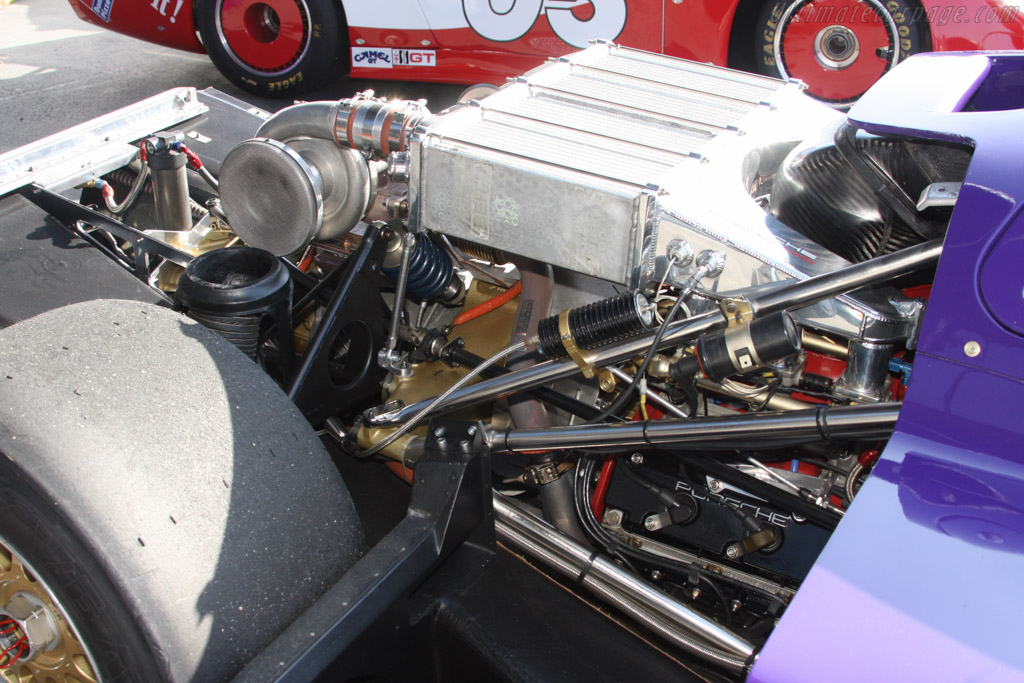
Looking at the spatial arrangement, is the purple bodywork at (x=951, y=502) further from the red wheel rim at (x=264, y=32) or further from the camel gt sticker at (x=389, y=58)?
the red wheel rim at (x=264, y=32)

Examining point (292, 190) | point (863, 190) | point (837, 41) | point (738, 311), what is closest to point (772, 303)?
point (738, 311)

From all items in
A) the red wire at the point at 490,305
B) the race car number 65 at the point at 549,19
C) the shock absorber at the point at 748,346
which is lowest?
the red wire at the point at 490,305

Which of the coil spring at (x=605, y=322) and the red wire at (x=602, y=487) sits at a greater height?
the coil spring at (x=605, y=322)

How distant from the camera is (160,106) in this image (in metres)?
2.79

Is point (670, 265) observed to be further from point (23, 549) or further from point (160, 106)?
point (160, 106)

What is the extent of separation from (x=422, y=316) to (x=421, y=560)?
3.09 feet

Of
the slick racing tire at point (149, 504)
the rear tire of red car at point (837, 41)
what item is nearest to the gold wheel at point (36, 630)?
the slick racing tire at point (149, 504)

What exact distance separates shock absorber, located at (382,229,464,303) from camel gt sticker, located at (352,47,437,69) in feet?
10.5

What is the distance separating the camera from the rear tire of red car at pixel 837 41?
451cm

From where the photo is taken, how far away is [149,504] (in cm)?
127

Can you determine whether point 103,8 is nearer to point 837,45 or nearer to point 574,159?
point 837,45

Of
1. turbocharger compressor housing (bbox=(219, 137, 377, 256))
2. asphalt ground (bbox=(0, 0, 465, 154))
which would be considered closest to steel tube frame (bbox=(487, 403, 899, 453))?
turbocharger compressor housing (bbox=(219, 137, 377, 256))

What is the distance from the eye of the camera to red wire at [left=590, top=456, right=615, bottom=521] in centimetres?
188

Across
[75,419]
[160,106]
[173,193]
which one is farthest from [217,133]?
[75,419]
